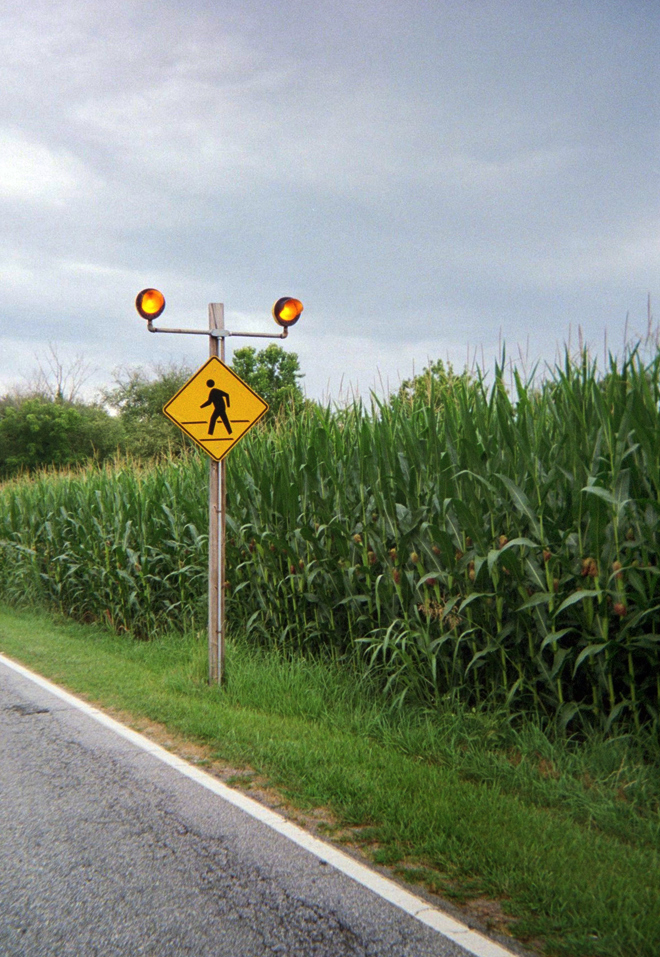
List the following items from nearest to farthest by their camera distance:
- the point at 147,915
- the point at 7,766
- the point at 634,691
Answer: the point at 147,915 → the point at 634,691 → the point at 7,766

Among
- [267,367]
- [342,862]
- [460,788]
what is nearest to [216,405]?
[460,788]

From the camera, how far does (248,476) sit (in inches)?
368

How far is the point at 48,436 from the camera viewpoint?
48625 mm

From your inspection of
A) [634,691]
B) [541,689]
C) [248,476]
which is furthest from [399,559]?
[248,476]

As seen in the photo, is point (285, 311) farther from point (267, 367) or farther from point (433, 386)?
point (267, 367)

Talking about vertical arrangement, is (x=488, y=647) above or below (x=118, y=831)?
above

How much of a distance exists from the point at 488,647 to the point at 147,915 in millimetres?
3184

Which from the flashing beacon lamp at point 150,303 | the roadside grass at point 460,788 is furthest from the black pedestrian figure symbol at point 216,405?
the roadside grass at point 460,788

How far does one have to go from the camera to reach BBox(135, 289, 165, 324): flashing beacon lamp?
8.01 metres

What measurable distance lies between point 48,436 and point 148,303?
4320 cm

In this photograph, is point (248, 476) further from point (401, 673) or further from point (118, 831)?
point (118, 831)

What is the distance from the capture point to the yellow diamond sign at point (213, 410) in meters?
8.05

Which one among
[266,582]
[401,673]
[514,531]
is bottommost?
[401,673]

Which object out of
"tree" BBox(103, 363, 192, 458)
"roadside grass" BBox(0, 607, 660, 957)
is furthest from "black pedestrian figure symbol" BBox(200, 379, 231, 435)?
"tree" BBox(103, 363, 192, 458)
